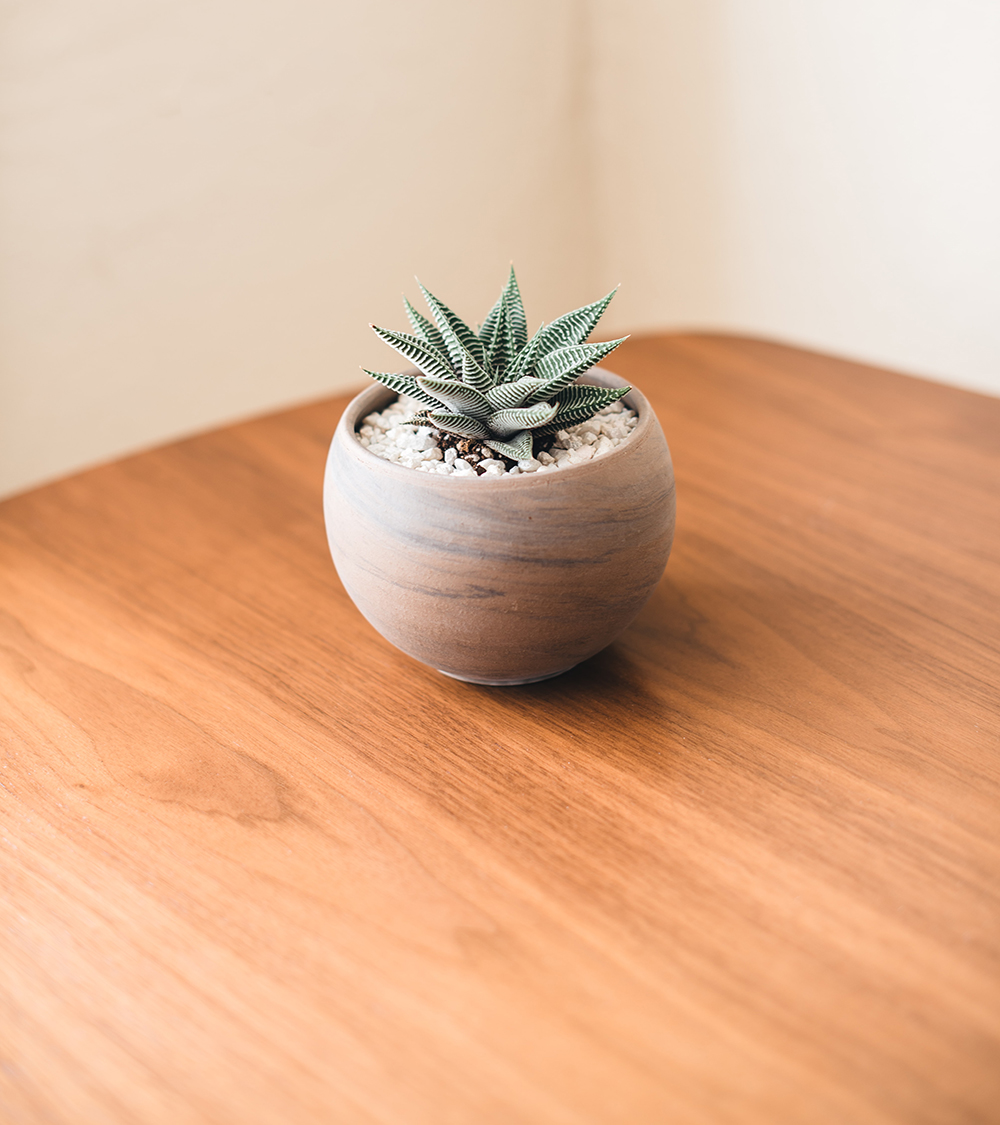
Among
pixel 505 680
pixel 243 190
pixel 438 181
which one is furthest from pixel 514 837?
pixel 438 181

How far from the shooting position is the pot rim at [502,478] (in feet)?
1.74

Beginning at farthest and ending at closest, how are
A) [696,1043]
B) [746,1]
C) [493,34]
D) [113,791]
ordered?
[493,34] < [746,1] < [113,791] < [696,1043]

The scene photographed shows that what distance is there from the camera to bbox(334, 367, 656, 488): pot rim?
20.9 inches

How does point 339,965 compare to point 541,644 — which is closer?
point 339,965

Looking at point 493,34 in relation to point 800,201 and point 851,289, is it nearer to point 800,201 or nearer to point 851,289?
point 800,201

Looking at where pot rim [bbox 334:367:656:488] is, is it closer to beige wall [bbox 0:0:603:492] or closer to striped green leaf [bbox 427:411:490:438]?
striped green leaf [bbox 427:411:490:438]

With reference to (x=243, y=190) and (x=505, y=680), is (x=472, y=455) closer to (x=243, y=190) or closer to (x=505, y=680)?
(x=505, y=680)

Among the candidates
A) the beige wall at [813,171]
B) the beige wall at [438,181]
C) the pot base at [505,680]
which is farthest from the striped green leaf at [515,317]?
the beige wall at [438,181]

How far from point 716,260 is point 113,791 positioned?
1.51 m

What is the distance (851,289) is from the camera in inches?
62.2

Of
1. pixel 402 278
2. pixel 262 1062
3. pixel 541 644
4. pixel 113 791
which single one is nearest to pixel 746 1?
pixel 402 278

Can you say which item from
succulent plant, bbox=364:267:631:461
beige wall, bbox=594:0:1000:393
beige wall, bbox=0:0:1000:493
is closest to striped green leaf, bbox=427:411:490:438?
succulent plant, bbox=364:267:631:461

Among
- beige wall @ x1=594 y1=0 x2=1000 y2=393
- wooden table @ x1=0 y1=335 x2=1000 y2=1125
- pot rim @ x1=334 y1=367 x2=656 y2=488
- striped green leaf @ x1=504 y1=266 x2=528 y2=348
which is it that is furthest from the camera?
beige wall @ x1=594 y1=0 x2=1000 y2=393

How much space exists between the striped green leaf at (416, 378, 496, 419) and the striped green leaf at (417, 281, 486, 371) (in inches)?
1.2
